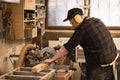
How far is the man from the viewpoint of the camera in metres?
3.21

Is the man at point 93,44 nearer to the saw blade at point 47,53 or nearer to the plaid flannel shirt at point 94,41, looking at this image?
the plaid flannel shirt at point 94,41

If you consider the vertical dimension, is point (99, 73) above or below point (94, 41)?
below

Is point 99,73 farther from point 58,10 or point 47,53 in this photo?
point 58,10

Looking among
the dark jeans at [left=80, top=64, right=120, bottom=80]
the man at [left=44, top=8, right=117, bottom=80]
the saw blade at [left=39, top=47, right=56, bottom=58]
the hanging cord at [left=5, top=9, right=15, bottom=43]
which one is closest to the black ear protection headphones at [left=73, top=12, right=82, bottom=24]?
the man at [left=44, top=8, right=117, bottom=80]

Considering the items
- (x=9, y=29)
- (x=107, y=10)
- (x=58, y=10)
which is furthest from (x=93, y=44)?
(x=58, y=10)

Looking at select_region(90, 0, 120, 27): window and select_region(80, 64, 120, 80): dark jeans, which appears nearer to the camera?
select_region(80, 64, 120, 80): dark jeans

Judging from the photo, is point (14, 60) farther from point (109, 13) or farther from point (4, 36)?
point (109, 13)

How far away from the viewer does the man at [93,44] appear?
3205mm

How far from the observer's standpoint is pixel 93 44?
3262 millimetres

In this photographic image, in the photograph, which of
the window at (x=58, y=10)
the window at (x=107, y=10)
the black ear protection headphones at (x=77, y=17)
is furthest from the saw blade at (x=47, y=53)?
the window at (x=107, y=10)

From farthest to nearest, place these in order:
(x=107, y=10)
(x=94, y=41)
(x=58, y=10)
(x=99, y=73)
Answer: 1. (x=58, y=10)
2. (x=107, y=10)
3. (x=99, y=73)
4. (x=94, y=41)

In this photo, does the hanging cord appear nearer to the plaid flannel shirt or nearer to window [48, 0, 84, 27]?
the plaid flannel shirt

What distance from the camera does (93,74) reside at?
338cm

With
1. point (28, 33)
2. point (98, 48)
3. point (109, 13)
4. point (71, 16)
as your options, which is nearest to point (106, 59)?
point (98, 48)
